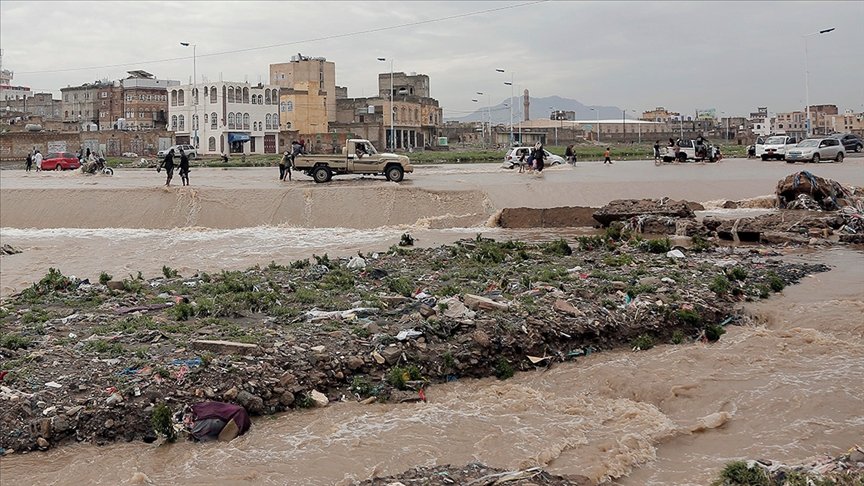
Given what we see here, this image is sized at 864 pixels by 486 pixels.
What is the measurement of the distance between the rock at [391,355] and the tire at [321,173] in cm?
2202

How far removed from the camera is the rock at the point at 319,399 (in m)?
8.75

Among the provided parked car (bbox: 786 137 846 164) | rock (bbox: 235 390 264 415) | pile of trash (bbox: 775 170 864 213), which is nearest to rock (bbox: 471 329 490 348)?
rock (bbox: 235 390 264 415)

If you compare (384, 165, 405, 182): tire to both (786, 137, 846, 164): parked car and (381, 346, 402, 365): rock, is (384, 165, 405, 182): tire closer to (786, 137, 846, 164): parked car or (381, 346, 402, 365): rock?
(786, 137, 846, 164): parked car

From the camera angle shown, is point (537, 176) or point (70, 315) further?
point (537, 176)

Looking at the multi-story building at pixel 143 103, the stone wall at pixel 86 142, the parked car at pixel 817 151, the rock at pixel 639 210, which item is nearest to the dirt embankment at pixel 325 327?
the rock at pixel 639 210

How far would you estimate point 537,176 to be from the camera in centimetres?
3347

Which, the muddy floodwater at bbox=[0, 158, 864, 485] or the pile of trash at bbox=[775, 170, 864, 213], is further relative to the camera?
the pile of trash at bbox=[775, 170, 864, 213]

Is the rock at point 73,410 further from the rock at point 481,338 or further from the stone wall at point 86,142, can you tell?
the stone wall at point 86,142

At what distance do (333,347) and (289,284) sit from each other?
167 inches

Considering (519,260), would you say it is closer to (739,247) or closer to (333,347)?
(739,247)

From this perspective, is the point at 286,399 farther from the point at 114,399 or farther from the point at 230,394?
the point at 114,399

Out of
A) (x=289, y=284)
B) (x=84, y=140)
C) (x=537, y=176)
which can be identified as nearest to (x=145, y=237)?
(x=289, y=284)

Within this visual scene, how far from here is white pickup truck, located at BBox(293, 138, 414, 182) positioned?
31.2m

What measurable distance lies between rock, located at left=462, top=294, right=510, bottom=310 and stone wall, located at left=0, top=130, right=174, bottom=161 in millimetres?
60791
